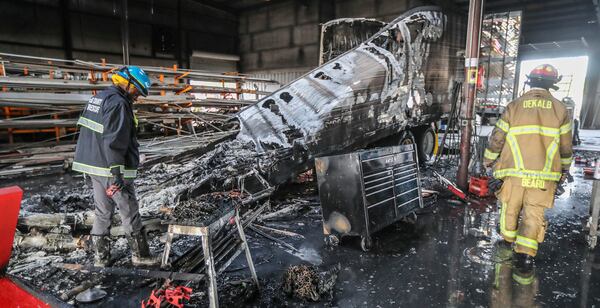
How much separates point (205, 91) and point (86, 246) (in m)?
7.49

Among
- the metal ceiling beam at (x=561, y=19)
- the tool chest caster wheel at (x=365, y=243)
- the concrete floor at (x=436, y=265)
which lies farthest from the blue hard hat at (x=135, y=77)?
the metal ceiling beam at (x=561, y=19)

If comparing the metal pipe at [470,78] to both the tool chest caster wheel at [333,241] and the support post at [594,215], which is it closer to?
the support post at [594,215]

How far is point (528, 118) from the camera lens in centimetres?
300

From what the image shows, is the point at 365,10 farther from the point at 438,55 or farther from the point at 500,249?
the point at 500,249

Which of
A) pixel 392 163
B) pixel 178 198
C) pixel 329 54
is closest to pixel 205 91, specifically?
pixel 329 54


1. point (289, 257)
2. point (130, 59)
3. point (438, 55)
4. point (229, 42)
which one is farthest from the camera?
point (229, 42)

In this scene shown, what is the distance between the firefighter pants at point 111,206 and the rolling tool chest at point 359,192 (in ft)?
5.78

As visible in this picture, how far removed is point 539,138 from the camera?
9.74 feet

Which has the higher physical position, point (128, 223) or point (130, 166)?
point (130, 166)

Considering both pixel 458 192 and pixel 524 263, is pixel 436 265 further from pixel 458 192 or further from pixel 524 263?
pixel 458 192

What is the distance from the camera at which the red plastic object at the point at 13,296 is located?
5.97ft

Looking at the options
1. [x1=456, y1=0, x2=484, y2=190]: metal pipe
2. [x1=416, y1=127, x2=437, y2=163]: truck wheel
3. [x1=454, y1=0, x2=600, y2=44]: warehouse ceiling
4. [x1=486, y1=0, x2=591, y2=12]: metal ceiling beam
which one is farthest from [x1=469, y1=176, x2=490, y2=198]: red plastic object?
[x1=486, y1=0, x2=591, y2=12]: metal ceiling beam

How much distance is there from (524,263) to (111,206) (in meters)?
3.76

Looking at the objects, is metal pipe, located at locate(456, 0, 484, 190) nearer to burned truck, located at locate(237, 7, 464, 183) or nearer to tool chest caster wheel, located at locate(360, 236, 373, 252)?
burned truck, located at locate(237, 7, 464, 183)
